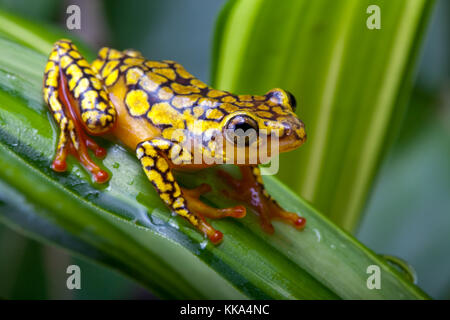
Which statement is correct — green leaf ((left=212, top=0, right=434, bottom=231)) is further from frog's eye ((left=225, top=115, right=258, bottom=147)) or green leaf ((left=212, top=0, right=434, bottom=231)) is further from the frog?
frog's eye ((left=225, top=115, right=258, bottom=147))

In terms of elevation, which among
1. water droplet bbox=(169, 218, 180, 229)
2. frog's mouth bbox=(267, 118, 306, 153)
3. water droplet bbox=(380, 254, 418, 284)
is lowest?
water droplet bbox=(380, 254, 418, 284)

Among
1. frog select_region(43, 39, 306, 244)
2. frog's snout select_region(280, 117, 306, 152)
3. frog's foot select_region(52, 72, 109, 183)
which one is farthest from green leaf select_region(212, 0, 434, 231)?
frog's foot select_region(52, 72, 109, 183)

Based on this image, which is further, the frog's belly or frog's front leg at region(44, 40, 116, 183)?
the frog's belly

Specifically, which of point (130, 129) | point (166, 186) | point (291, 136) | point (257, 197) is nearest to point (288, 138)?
point (291, 136)

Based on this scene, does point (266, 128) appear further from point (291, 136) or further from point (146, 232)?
point (146, 232)
